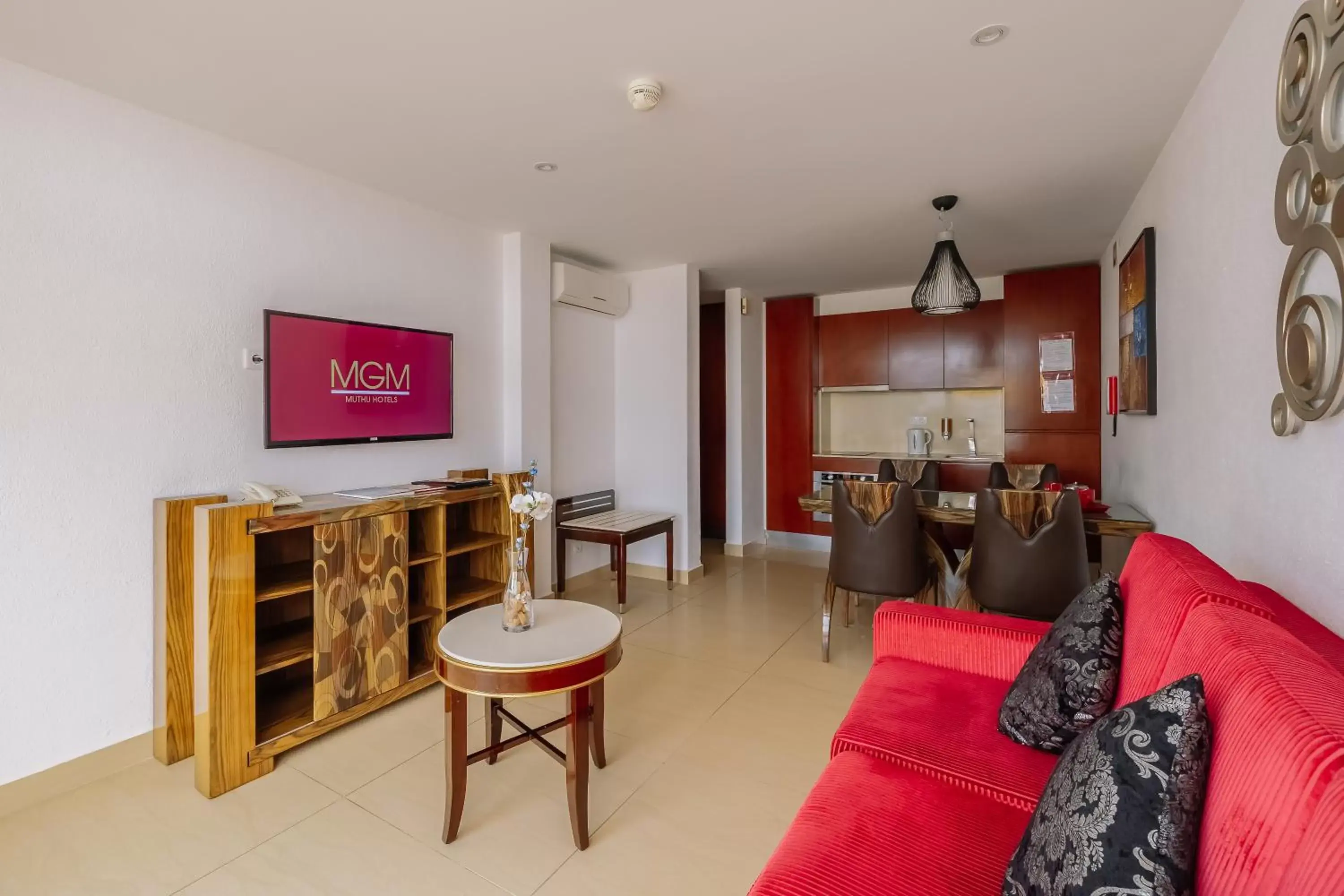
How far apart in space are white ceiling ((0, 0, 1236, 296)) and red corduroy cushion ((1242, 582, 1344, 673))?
141 centimetres

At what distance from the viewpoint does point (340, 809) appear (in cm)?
198

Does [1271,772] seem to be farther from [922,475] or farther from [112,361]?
[922,475]

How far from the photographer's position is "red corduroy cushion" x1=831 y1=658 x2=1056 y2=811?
4.42ft

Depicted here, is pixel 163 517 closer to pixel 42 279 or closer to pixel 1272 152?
pixel 42 279

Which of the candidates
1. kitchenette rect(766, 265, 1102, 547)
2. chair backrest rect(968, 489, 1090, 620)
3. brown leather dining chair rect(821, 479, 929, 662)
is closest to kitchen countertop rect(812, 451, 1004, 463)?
kitchenette rect(766, 265, 1102, 547)

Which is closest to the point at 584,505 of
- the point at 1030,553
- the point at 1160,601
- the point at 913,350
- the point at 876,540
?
the point at 876,540

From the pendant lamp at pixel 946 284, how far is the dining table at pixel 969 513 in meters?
1.05

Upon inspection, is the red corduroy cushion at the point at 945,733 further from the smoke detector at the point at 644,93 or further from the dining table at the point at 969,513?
the smoke detector at the point at 644,93

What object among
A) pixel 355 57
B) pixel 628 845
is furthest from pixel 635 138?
pixel 628 845

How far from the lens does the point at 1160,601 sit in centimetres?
127

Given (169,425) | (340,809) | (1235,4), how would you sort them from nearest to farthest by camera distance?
(1235,4) < (340,809) < (169,425)

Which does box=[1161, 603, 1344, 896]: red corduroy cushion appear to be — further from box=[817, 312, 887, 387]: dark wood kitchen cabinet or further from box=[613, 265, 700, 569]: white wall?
box=[817, 312, 887, 387]: dark wood kitchen cabinet

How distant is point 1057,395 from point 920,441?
3.74ft

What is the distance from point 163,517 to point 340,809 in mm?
1285
